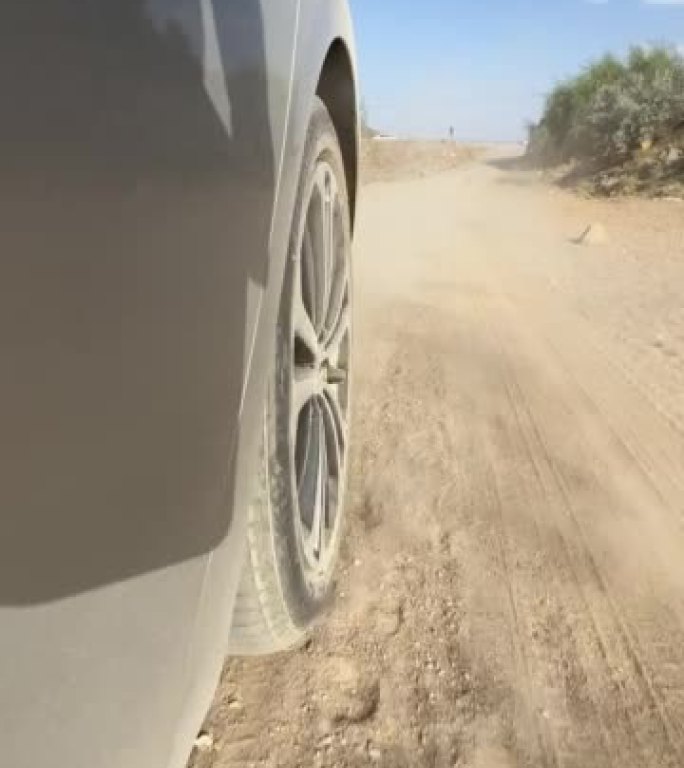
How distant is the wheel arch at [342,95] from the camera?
2.07m

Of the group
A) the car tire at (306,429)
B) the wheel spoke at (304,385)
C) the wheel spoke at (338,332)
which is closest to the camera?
the car tire at (306,429)

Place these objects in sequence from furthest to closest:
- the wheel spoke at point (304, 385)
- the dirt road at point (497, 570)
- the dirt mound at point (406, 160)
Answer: the dirt mound at point (406, 160) → the dirt road at point (497, 570) → the wheel spoke at point (304, 385)

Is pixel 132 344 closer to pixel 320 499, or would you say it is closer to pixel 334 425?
pixel 320 499

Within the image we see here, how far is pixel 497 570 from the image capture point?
2.67 metres

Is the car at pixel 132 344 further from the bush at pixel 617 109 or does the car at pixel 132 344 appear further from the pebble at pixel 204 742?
the bush at pixel 617 109

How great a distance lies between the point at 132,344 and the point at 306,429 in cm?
120

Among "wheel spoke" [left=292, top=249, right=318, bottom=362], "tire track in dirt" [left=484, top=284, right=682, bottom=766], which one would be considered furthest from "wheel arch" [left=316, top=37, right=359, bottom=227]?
"tire track in dirt" [left=484, top=284, right=682, bottom=766]

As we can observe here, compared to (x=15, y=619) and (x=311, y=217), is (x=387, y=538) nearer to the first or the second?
(x=311, y=217)

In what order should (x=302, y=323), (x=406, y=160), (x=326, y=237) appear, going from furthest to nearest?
1. (x=406, y=160)
2. (x=326, y=237)
3. (x=302, y=323)

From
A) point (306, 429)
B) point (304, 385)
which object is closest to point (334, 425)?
point (306, 429)

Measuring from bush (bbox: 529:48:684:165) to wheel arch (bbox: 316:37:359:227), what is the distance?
67.9 feet

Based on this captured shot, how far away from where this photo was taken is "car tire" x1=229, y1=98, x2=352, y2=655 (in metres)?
1.58

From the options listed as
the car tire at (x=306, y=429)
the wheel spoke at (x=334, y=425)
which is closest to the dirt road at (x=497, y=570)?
the car tire at (x=306, y=429)

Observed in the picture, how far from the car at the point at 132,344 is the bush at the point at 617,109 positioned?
866 inches
